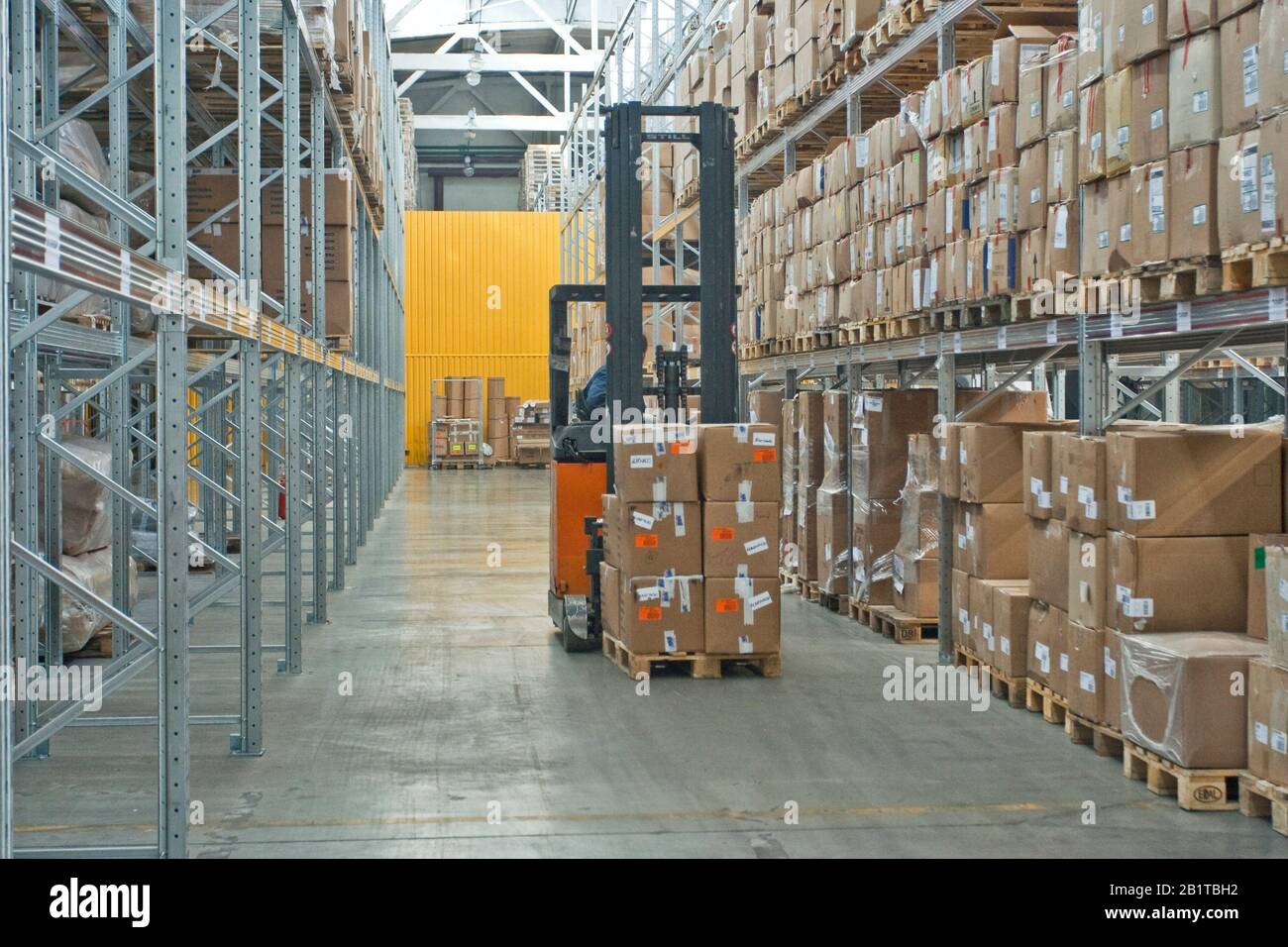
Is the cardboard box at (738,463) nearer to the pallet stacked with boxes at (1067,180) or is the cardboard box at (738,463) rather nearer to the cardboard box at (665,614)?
the cardboard box at (665,614)

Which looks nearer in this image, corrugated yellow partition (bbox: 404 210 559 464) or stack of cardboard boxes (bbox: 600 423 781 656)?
stack of cardboard boxes (bbox: 600 423 781 656)

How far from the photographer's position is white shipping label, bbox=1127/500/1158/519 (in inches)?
209

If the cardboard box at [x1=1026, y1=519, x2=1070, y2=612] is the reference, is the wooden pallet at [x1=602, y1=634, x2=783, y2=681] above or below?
below

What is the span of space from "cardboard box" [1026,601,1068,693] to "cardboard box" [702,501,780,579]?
151cm

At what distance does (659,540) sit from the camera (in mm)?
7430

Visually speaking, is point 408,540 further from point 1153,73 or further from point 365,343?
point 1153,73

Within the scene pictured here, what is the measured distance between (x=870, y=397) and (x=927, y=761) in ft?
12.1

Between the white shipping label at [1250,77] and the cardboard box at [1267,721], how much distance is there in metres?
1.90

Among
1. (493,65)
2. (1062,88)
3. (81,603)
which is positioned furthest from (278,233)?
(493,65)

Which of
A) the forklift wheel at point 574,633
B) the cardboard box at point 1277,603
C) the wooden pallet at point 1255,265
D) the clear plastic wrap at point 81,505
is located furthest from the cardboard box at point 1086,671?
the clear plastic wrap at point 81,505

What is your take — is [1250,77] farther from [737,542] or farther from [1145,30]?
[737,542]

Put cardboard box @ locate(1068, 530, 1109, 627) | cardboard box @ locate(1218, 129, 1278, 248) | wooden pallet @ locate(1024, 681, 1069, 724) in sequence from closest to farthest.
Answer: cardboard box @ locate(1218, 129, 1278, 248) < cardboard box @ locate(1068, 530, 1109, 627) < wooden pallet @ locate(1024, 681, 1069, 724)

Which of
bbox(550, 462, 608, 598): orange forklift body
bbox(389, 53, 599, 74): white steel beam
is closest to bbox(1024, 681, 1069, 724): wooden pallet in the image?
bbox(550, 462, 608, 598): orange forklift body

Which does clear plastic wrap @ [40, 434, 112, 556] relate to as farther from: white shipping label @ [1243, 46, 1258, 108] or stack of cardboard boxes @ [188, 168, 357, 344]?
white shipping label @ [1243, 46, 1258, 108]
